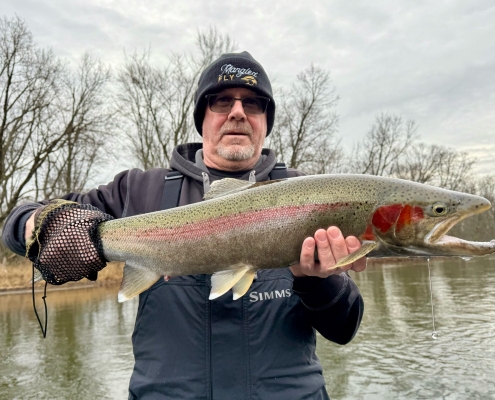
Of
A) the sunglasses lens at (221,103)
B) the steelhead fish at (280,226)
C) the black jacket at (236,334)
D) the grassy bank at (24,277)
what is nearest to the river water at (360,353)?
the black jacket at (236,334)

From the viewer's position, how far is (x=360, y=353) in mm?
8148

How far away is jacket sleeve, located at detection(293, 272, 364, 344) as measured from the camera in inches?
105

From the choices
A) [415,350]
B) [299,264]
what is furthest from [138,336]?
[415,350]

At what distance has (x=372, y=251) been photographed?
2479 millimetres

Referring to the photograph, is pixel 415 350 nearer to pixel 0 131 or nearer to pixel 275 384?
pixel 275 384

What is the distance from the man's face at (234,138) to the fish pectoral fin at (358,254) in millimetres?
1484

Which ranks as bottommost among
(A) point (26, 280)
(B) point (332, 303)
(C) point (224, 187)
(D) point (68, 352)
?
(D) point (68, 352)

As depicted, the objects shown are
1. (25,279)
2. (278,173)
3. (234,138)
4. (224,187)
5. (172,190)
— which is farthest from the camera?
(25,279)

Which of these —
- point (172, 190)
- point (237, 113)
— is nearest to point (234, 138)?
point (237, 113)

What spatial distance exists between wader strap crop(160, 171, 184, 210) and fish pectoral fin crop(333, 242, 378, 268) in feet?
4.36

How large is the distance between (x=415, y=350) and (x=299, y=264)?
6.64 m

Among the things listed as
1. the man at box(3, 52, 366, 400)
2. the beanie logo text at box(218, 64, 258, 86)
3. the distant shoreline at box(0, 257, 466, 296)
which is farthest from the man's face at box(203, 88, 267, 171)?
the distant shoreline at box(0, 257, 466, 296)

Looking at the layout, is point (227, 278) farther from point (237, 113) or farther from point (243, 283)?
point (237, 113)

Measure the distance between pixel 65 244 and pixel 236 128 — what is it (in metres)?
1.67
